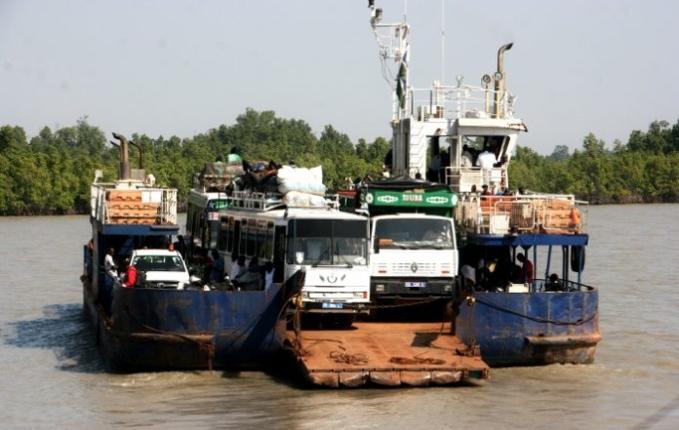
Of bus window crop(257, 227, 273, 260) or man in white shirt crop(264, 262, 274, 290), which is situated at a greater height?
bus window crop(257, 227, 273, 260)

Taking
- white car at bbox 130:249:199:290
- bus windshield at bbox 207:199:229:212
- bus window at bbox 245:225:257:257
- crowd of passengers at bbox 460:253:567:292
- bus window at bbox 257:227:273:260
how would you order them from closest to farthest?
bus window at bbox 257:227:273:260, bus window at bbox 245:225:257:257, crowd of passengers at bbox 460:253:567:292, white car at bbox 130:249:199:290, bus windshield at bbox 207:199:229:212

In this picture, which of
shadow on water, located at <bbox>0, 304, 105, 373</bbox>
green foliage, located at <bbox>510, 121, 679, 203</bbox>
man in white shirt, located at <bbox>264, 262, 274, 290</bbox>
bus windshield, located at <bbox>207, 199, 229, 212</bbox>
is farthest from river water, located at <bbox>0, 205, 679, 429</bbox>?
green foliage, located at <bbox>510, 121, 679, 203</bbox>

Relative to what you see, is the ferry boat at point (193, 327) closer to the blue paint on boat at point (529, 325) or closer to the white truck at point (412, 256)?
the white truck at point (412, 256)

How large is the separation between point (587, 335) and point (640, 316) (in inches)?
445

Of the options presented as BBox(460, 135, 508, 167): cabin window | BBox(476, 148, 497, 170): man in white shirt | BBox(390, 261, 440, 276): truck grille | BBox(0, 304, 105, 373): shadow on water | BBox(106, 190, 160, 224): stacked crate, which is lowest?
BBox(0, 304, 105, 373): shadow on water

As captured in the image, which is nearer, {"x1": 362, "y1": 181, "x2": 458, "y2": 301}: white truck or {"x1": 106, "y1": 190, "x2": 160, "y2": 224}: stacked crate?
{"x1": 362, "y1": 181, "x2": 458, "y2": 301}: white truck

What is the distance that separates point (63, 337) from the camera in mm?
30219

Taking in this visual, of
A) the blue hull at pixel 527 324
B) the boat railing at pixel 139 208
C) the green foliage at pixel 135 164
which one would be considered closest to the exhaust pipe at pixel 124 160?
the boat railing at pixel 139 208

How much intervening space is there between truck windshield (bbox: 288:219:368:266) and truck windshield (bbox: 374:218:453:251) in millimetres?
1085

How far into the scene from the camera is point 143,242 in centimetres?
2997

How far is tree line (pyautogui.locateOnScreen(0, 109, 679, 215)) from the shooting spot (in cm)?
9600

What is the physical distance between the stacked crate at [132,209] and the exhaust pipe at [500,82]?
7295mm

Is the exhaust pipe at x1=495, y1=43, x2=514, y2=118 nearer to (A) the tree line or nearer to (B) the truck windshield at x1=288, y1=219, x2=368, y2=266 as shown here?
(B) the truck windshield at x1=288, y1=219, x2=368, y2=266

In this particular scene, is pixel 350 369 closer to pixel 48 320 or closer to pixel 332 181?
pixel 48 320
